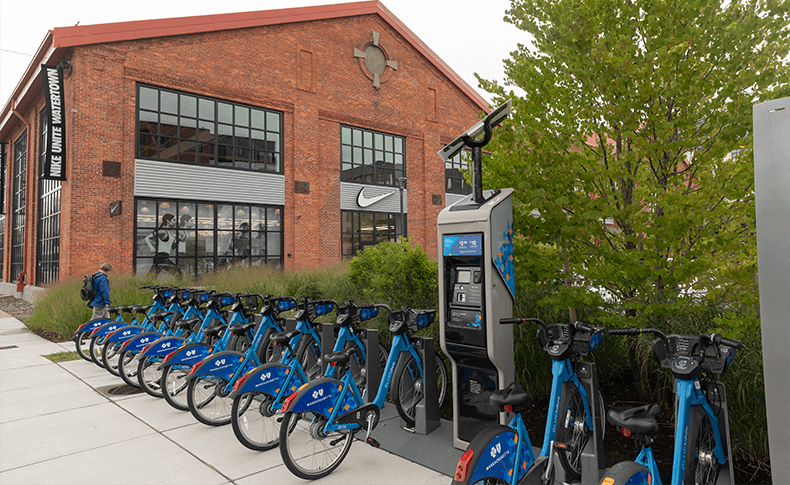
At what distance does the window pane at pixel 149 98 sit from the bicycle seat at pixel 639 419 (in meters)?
18.3

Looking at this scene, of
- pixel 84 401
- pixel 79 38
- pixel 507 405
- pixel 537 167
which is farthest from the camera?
pixel 79 38

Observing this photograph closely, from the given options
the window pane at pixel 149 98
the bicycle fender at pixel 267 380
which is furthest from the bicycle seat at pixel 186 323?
the window pane at pixel 149 98

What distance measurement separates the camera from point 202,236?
58.9 ft

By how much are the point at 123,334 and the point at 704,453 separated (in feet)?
23.6

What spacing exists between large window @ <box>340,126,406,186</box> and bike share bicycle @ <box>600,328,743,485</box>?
2027cm

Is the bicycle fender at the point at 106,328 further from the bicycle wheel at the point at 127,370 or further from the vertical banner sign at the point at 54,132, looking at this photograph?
the vertical banner sign at the point at 54,132

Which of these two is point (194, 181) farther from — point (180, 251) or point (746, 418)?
point (746, 418)

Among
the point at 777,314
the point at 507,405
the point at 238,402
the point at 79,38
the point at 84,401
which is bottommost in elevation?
the point at 84,401

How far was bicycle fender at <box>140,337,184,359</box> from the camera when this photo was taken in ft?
18.9

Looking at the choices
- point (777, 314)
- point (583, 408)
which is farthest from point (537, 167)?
point (777, 314)

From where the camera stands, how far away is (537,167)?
458 centimetres

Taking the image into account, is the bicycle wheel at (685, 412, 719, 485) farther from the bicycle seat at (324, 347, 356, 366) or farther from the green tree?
the bicycle seat at (324, 347, 356, 366)

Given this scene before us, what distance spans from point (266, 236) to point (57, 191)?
7775 millimetres

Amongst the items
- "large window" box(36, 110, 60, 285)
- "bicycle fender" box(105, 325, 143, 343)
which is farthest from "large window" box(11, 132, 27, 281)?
"bicycle fender" box(105, 325, 143, 343)
